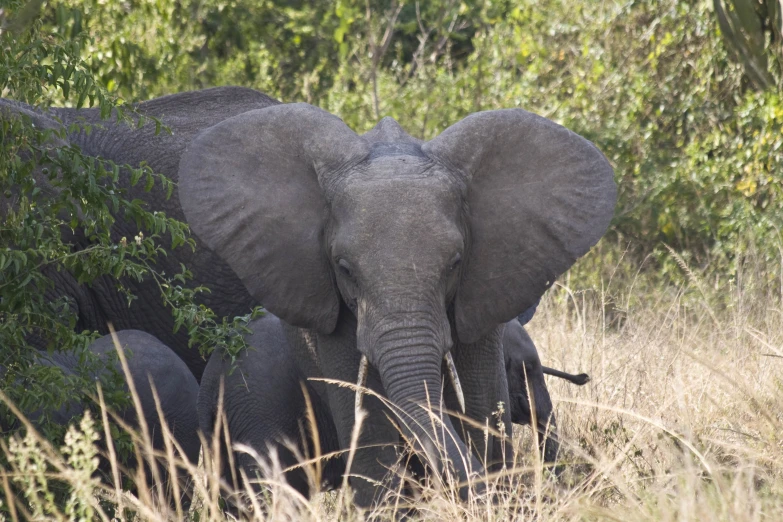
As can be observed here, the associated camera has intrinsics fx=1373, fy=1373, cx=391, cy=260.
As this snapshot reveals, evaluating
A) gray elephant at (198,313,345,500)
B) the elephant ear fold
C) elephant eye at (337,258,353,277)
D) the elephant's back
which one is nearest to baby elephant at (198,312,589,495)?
gray elephant at (198,313,345,500)

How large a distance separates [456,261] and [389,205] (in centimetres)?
33

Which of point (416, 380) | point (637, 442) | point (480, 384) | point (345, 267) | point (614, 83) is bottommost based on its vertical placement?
point (637, 442)

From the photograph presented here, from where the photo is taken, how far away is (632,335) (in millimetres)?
8008

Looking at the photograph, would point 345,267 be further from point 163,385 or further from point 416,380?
point 163,385

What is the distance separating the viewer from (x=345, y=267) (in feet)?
16.0

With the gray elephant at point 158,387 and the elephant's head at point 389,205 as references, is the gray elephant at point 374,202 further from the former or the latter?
the gray elephant at point 158,387

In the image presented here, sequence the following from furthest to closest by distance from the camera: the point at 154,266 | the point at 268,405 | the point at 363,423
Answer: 1. the point at 154,266
2. the point at 268,405
3. the point at 363,423

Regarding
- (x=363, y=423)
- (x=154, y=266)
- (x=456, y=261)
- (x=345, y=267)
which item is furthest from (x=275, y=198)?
(x=154, y=266)

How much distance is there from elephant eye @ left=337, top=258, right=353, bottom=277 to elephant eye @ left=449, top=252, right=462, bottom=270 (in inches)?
14.1

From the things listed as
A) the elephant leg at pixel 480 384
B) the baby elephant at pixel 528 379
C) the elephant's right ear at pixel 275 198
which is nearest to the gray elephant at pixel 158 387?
the elephant's right ear at pixel 275 198

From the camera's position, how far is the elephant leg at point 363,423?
519 centimetres

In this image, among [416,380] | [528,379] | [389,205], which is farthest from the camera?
[528,379]

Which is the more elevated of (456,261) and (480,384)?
(456,261)

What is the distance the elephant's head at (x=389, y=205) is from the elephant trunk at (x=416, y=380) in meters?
0.08
